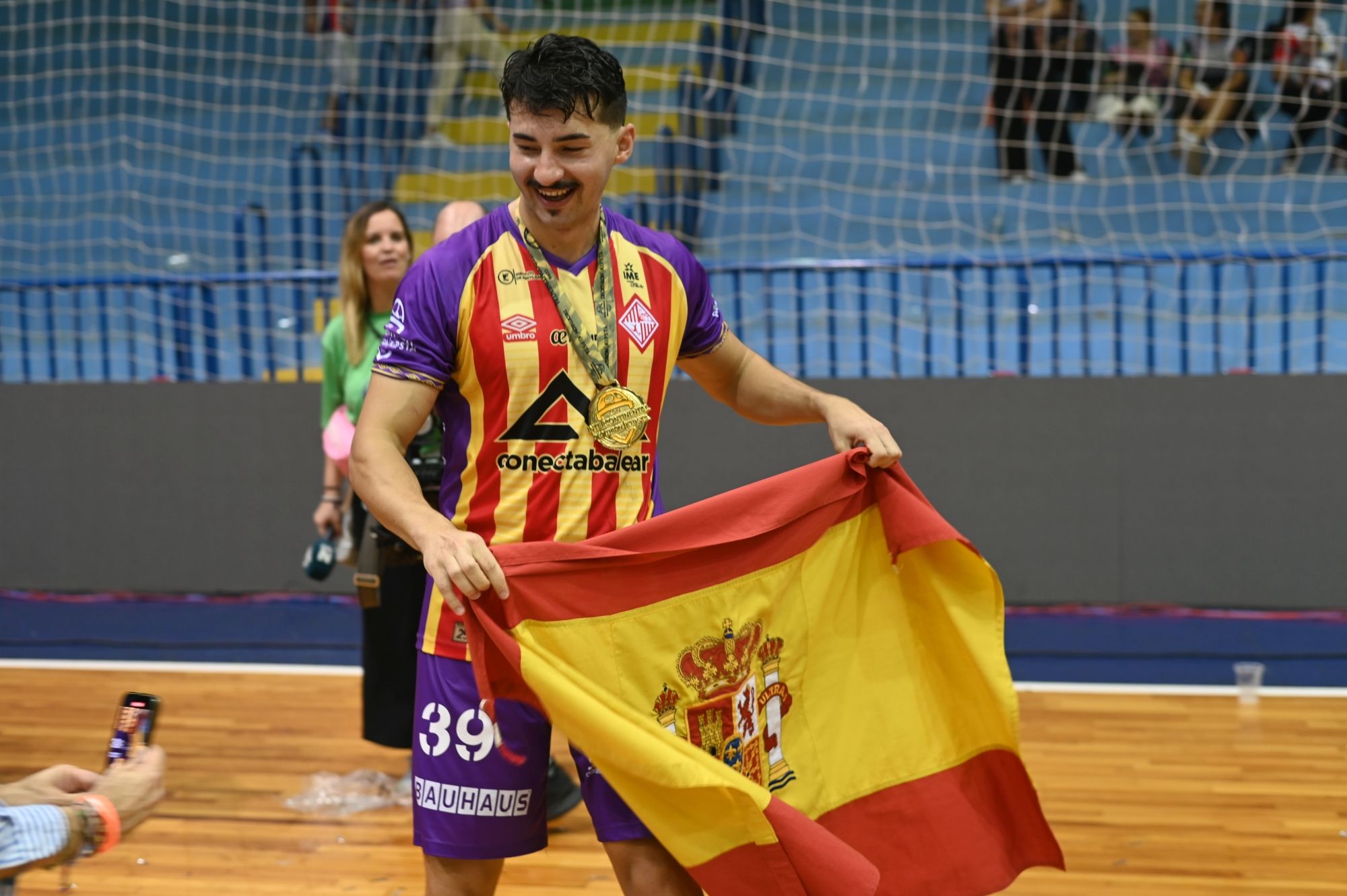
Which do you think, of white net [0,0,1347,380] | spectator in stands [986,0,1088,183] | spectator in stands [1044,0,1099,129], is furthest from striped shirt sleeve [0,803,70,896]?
spectator in stands [1044,0,1099,129]

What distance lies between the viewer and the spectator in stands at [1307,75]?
283 inches

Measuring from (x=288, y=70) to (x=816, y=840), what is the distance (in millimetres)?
8542

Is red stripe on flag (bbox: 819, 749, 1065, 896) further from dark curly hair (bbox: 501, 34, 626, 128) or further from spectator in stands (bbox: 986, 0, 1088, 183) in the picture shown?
spectator in stands (bbox: 986, 0, 1088, 183)

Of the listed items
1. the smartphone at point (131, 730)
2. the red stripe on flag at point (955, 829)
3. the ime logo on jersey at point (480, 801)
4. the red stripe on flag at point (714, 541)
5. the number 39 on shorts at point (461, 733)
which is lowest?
the red stripe on flag at point (955, 829)

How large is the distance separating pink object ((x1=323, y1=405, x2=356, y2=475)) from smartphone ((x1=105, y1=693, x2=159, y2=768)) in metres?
2.25

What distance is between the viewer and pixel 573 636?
2047mm

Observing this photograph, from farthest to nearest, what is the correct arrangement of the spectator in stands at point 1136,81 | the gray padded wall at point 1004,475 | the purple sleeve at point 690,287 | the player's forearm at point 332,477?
the spectator in stands at point 1136,81
the gray padded wall at point 1004,475
the player's forearm at point 332,477
the purple sleeve at point 690,287

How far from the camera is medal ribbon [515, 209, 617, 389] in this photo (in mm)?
2123

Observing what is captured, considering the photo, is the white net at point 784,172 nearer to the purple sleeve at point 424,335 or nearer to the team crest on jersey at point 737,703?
the team crest on jersey at point 737,703

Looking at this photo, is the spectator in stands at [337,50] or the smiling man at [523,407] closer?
the smiling man at [523,407]

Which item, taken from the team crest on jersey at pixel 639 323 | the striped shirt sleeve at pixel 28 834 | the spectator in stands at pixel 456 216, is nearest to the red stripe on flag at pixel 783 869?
the team crest on jersey at pixel 639 323

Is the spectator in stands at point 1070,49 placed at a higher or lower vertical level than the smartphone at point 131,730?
higher

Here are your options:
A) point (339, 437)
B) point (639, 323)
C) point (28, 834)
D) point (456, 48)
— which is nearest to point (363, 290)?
point (339, 437)

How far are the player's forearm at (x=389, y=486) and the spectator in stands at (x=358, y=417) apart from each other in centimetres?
170
